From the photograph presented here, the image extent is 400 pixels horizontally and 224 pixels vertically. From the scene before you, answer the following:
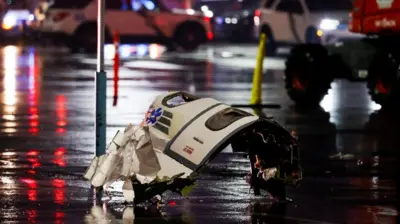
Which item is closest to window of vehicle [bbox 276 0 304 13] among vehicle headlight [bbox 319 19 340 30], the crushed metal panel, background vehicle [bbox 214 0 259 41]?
vehicle headlight [bbox 319 19 340 30]

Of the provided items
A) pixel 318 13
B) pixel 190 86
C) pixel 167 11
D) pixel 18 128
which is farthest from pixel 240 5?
pixel 18 128

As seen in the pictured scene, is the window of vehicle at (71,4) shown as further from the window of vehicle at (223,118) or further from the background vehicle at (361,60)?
the window of vehicle at (223,118)

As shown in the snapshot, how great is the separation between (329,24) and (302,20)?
77.3 inches

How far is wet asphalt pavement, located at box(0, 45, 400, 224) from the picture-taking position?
9.80m

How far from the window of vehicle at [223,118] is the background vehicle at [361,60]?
325 inches

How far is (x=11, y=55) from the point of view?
3341 centimetres

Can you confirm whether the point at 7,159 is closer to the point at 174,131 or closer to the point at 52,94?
the point at 174,131

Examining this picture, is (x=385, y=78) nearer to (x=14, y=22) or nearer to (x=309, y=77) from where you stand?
(x=309, y=77)

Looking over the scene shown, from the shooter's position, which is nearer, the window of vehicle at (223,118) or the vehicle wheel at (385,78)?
the window of vehicle at (223,118)

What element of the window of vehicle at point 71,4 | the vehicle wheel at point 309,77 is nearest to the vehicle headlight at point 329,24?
the window of vehicle at point 71,4

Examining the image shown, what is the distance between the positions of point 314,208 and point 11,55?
950 inches

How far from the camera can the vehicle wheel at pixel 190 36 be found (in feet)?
121

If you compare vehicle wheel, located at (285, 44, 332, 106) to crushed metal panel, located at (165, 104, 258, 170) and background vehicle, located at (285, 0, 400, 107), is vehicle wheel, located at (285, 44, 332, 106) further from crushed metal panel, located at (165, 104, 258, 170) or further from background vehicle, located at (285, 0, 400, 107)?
crushed metal panel, located at (165, 104, 258, 170)

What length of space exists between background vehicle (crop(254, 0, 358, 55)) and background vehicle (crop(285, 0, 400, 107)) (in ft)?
30.1
